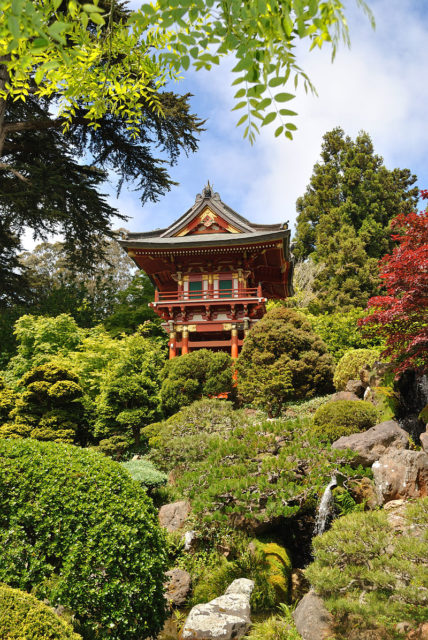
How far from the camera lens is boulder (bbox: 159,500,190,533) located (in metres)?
7.53

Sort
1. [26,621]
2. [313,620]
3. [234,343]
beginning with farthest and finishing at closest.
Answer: [234,343], [313,620], [26,621]

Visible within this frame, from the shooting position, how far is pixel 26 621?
9.99 feet

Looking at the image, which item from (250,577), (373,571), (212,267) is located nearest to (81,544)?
(373,571)

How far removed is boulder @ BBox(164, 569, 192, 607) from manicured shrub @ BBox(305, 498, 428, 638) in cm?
238

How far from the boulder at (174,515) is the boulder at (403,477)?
3248mm

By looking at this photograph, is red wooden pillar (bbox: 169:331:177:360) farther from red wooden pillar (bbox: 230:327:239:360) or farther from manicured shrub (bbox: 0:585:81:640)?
manicured shrub (bbox: 0:585:81:640)

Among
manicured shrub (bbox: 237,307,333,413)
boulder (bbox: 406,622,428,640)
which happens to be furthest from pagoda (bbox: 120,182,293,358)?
boulder (bbox: 406,622,428,640)

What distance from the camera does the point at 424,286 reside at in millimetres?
6434

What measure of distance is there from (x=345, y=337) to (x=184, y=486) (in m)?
10.4

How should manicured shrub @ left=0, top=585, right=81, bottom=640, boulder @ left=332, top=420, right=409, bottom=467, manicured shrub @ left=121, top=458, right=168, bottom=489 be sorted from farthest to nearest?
manicured shrub @ left=121, top=458, right=168, bottom=489 → boulder @ left=332, top=420, right=409, bottom=467 → manicured shrub @ left=0, top=585, right=81, bottom=640

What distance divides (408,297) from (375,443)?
2.40 metres

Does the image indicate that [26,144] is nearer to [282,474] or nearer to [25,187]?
[25,187]

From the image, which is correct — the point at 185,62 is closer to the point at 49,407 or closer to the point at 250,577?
the point at 250,577

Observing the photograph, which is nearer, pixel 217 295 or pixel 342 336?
pixel 342 336
